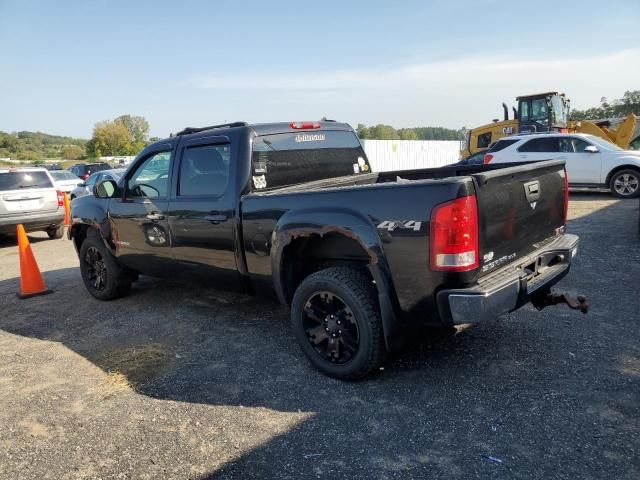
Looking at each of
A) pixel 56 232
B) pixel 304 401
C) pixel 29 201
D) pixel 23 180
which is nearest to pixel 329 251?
pixel 304 401

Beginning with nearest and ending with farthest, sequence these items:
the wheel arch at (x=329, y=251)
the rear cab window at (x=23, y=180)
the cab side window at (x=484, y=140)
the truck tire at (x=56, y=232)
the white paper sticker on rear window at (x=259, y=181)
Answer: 1. the wheel arch at (x=329, y=251)
2. the white paper sticker on rear window at (x=259, y=181)
3. the rear cab window at (x=23, y=180)
4. the truck tire at (x=56, y=232)
5. the cab side window at (x=484, y=140)

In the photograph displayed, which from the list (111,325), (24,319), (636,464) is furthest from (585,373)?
(24,319)

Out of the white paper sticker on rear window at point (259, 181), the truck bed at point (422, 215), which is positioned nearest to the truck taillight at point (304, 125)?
the white paper sticker on rear window at point (259, 181)

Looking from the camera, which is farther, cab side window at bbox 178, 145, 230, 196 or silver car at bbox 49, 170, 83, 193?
silver car at bbox 49, 170, 83, 193

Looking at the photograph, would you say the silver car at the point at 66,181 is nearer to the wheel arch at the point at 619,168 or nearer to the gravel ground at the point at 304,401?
the gravel ground at the point at 304,401

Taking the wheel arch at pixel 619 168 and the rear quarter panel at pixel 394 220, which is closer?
the rear quarter panel at pixel 394 220

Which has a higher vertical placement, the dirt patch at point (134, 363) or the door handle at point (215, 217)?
the door handle at point (215, 217)

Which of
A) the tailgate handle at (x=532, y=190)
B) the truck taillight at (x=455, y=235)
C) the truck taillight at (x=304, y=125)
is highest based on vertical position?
the truck taillight at (x=304, y=125)

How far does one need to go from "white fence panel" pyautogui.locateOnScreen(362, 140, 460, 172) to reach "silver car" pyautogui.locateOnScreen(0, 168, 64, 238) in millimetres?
15106

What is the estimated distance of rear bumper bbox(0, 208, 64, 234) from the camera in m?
10.3

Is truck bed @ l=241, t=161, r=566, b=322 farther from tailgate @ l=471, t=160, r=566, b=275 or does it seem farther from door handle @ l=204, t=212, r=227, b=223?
door handle @ l=204, t=212, r=227, b=223

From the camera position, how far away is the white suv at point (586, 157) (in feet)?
41.1

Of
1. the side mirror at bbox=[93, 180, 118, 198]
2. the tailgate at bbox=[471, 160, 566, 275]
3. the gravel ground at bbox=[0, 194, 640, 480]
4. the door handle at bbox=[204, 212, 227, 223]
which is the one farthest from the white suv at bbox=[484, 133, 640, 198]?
the door handle at bbox=[204, 212, 227, 223]

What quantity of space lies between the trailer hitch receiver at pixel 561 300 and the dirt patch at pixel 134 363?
113 inches
